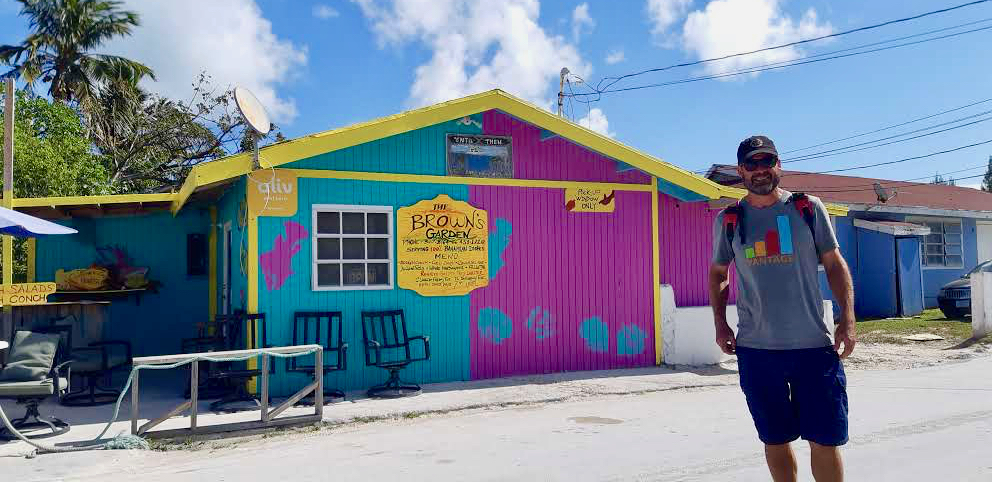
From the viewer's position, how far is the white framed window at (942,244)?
66.3ft

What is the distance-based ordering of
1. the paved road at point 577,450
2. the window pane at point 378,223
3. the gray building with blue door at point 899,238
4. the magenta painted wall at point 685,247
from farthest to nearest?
the gray building with blue door at point 899,238
the magenta painted wall at point 685,247
the window pane at point 378,223
the paved road at point 577,450

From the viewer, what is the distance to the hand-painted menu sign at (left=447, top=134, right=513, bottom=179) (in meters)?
9.28

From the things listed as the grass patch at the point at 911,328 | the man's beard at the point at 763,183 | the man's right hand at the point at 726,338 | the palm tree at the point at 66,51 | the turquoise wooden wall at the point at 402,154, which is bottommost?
the grass patch at the point at 911,328

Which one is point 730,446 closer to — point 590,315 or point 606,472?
point 606,472

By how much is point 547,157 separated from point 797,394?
270 inches

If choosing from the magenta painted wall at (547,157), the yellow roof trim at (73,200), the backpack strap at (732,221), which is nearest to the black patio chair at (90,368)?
the yellow roof trim at (73,200)

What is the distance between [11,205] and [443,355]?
5650 mm

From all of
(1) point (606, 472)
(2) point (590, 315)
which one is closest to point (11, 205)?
(2) point (590, 315)

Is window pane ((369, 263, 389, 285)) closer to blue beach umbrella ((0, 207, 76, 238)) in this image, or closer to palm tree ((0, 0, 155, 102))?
blue beach umbrella ((0, 207, 76, 238))

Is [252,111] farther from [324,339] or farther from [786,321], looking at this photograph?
[786,321]

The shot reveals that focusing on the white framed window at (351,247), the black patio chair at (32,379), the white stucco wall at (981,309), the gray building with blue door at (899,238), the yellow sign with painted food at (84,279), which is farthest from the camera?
the gray building with blue door at (899,238)

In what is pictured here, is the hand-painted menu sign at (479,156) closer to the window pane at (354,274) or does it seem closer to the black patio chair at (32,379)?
the window pane at (354,274)

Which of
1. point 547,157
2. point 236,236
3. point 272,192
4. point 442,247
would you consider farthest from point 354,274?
point 547,157

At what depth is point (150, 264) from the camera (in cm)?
1132
